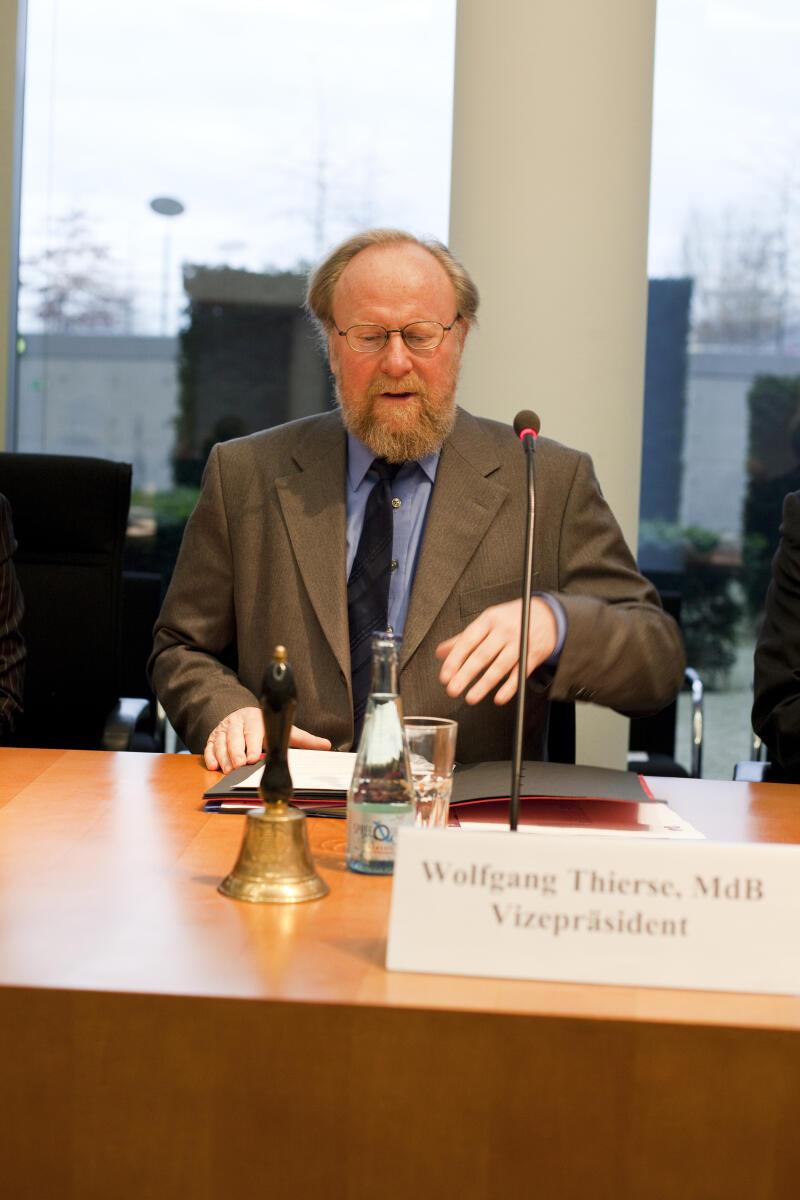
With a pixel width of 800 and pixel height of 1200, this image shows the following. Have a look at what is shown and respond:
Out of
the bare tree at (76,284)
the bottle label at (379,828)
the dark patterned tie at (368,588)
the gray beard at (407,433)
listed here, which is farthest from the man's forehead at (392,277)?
the bare tree at (76,284)

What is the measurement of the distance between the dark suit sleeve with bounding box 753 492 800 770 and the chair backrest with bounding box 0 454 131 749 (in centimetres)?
142

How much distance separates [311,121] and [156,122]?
53 centimetres

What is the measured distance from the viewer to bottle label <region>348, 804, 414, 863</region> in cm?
126

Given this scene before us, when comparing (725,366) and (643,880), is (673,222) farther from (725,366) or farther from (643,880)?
(643,880)

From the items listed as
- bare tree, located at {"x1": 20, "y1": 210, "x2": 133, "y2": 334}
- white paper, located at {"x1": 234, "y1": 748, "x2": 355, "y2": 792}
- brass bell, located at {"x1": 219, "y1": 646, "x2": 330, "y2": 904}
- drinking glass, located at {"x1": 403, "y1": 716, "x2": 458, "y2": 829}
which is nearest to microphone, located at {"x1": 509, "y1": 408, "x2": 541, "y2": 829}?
drinking glass, located at {"x1": 403, "y1": 716, "x2": 458, "y2": 829}

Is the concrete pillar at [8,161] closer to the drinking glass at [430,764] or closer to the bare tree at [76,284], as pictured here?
the bare tree at [76,284]

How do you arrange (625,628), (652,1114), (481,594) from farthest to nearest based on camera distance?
(481,594) → (625,628) → (652,1114)

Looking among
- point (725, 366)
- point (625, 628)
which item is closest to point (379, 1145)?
point (625, 628)

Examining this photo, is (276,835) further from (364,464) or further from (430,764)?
(364,464)

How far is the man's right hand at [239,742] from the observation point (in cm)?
171

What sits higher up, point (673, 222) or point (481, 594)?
point (673, 222)

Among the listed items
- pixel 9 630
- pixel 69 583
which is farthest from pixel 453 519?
pixel 69 583

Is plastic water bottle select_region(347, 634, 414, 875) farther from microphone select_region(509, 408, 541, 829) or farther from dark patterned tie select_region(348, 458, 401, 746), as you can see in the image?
dark patterned tie select_region(348, 458, 401, 746)

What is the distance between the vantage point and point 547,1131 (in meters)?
0.90
